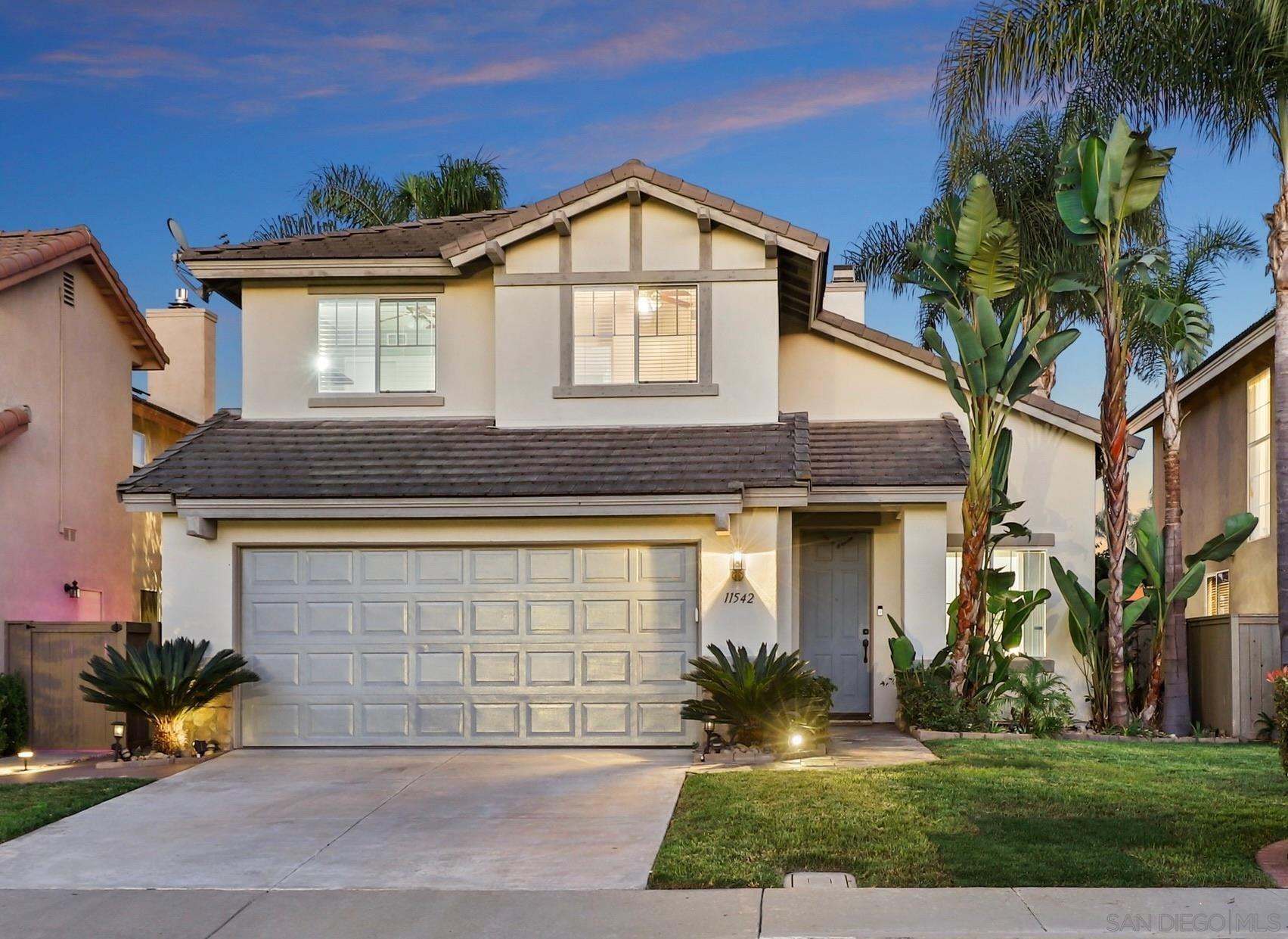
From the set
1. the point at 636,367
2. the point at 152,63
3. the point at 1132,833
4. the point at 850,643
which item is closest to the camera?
the point at 1132,833

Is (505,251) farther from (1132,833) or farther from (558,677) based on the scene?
(1132,833)

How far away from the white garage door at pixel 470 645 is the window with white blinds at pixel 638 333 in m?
2.29

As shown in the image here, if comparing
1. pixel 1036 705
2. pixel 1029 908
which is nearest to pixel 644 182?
pixel 1036 705

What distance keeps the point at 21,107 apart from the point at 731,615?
17120 millimetres

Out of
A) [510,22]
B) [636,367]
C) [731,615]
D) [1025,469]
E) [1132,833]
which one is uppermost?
[510,22]

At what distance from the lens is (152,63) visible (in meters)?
22.2

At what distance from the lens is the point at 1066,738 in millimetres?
15578

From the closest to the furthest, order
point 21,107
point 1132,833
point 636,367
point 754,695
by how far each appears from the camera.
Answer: point 1132,833, point 754,695, point 636,367, point 21,107

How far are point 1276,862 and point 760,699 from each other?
18.4 ft

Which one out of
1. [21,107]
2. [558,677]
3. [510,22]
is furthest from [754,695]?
[21,107]

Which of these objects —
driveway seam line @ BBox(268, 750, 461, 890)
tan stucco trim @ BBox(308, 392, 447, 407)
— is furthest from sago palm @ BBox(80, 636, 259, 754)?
tan stucco trim @ BBox(308, 392, 447, 407)

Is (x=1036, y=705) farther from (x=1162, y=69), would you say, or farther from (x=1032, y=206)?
(x=1032, y=206)

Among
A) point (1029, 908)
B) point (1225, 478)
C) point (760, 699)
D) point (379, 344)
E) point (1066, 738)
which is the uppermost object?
point (379, 344)

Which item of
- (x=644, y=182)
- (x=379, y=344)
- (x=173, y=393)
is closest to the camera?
(x=644, y=182)
